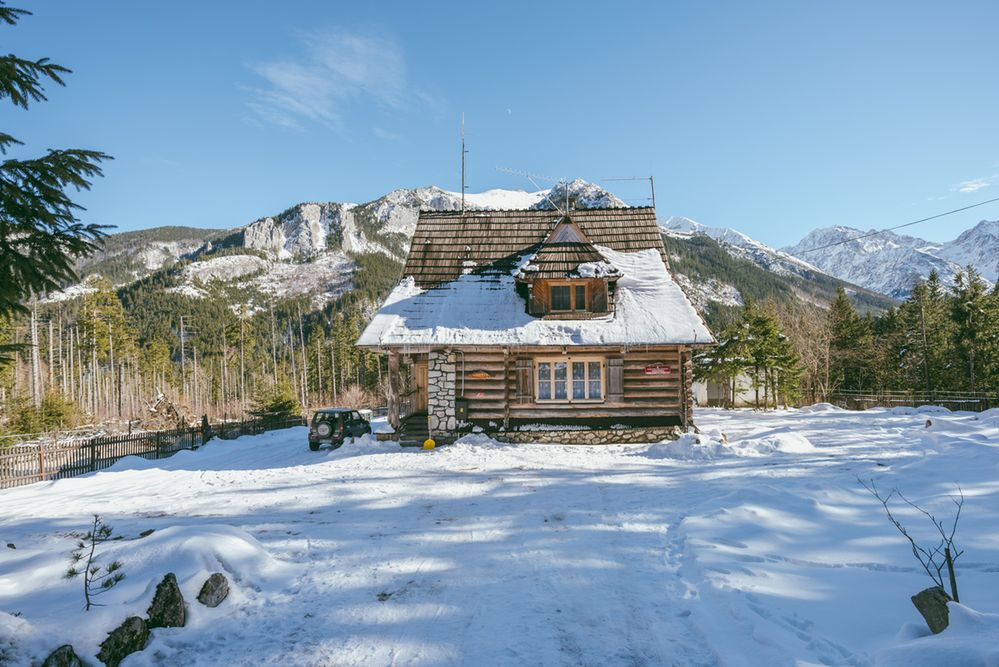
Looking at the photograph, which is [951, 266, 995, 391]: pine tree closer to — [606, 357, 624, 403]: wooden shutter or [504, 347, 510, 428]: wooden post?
[606, 357, 624, 403]: wooden shutter

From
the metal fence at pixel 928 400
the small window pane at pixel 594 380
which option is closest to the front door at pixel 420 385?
the small window pane at pixel 594 380

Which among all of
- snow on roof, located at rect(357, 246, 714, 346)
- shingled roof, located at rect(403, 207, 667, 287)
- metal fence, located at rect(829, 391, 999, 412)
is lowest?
metal fence, located at rect(829, 391, 999, 412)

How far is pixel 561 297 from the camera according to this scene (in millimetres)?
17688

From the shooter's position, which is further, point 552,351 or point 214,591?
point 552,351

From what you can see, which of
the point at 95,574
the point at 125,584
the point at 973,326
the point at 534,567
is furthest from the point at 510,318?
the point at 973,326

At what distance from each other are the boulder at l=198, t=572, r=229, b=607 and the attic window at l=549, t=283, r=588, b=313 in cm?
1381

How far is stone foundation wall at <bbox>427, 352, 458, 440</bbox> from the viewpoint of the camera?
642 inches

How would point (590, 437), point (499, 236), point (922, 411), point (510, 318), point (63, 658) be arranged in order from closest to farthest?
point (63, 658) < point (590, 437) < point (510, 318) < point (499, 236) < point (922, 411)

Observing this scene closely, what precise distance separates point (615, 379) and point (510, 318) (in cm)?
417

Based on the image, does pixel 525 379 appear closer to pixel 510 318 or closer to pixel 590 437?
pixel 510 318

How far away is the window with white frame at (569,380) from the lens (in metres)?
16.6

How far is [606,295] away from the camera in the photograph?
1736 cm

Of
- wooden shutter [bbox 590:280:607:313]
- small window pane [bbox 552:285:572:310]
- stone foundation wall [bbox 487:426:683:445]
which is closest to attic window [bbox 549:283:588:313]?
small window pane [bbox 552:285:572:310]

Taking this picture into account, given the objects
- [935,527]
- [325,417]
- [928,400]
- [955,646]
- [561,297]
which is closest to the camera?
[955,646]
